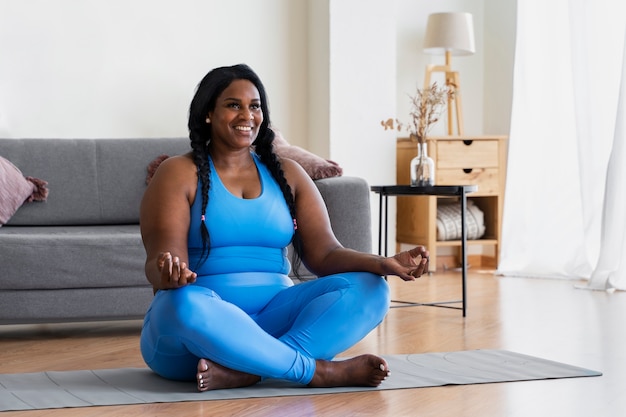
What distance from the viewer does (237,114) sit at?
2.65m

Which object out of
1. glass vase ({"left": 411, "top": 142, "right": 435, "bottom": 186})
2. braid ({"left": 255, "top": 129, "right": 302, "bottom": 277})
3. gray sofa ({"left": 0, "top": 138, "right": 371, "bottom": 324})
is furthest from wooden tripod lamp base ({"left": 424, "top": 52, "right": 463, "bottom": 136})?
braid ({"left": 255, "top": 129, "right": 302, "bottom": 277})

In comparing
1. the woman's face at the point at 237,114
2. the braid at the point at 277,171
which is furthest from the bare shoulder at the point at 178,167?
the braid at the point at 277,171

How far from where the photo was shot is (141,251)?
3555mm

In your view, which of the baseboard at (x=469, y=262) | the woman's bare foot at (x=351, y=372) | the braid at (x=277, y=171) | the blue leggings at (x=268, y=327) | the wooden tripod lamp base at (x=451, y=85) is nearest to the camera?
the blue leggings at (x=268, y=327)

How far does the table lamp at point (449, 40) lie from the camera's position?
5766mm

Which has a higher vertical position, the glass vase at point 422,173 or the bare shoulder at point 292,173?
the bare shoulder at point 292,173

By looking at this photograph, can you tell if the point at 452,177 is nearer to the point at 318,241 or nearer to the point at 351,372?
the point at 318,241

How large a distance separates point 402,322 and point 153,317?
1.59m

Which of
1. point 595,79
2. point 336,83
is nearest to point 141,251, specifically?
point 336,83

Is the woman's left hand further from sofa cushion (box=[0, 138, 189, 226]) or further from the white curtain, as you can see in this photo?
the white curtain

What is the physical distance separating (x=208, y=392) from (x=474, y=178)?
12.0 feet

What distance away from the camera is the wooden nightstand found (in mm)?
5750

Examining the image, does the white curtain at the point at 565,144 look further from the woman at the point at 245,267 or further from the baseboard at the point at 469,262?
the woman at the point at 245,267

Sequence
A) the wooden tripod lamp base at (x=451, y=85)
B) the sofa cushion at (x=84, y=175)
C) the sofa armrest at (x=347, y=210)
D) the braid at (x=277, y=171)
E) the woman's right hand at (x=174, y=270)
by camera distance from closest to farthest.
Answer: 1. the woman's right hand at (x=174, y=270)
2. the braid at (x=277, y=171)
3. the sofa armrest at (x=347, y=210)
4. the sofa cushion at (x=84, y=175)
5. the wooden tripod lamp base at (x=451, y=85)
